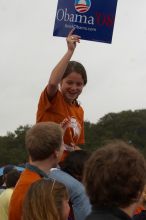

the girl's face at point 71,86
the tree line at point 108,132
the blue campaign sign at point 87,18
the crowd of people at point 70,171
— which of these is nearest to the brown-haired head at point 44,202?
the crowd of people at point 70,171

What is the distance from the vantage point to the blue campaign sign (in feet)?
20.8

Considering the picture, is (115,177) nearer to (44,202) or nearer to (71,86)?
(44,202)

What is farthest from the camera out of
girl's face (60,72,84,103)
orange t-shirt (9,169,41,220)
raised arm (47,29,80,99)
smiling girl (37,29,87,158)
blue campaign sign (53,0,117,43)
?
blue campaign sign (53,0,117,43)

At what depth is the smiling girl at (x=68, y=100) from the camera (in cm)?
581

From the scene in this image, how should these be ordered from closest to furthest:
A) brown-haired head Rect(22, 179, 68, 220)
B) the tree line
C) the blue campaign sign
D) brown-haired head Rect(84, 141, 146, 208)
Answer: brown-haired head Rect(84, 141, 146, 208) → brown-haired head Rect(22, 179, 68, 220) → the blue campaign sign → the tree line

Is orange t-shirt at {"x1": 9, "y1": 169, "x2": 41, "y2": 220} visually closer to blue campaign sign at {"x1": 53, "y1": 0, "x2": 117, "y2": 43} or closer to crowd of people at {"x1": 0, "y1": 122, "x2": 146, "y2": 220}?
crowd of people at {"x1": 0, "y1": 122, "x2": 146, "y2": 220}

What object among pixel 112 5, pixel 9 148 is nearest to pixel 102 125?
pixel 9 148

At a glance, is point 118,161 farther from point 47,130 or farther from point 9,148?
point 9,148

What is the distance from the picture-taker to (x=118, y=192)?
3.55 meters

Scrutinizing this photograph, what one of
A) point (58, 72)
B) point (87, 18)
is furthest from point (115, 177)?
point (87, 18)

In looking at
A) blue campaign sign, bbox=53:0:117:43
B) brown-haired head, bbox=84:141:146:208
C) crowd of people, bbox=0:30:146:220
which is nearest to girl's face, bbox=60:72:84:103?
crowd of people, bbox=0:30:146:220

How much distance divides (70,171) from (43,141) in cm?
54

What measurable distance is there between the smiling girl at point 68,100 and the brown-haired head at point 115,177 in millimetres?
2113

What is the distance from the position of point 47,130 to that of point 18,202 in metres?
0.61
